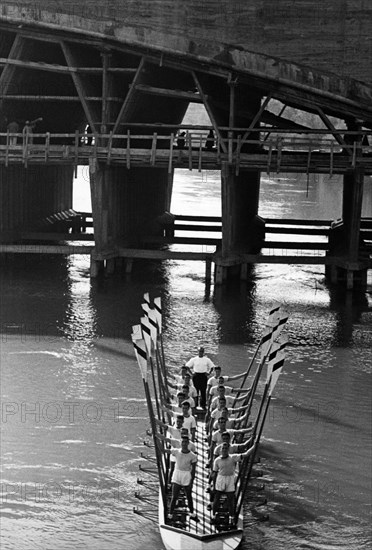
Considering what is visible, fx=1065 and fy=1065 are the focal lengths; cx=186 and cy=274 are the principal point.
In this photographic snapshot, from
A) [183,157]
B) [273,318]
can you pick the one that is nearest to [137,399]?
[273,318]

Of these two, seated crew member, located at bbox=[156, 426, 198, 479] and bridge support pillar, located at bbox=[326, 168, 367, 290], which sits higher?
bridge support pillar, located at bbox=[326, 168, 367, 290]

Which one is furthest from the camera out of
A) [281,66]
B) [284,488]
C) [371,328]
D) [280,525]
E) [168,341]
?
[281,66]

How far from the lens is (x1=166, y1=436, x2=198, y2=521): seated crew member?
15.0 metres

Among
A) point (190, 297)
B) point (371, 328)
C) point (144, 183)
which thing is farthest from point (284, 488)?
point (144, 183)

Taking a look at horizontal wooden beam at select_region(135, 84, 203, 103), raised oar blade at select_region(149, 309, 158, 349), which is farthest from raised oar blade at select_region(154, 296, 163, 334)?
horizontal wooden beam at select_region(135, 84, 203, 103)

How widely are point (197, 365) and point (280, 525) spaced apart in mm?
4588

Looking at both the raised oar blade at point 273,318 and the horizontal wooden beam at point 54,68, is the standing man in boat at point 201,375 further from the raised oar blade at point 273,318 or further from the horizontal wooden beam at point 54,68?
the horizontal wooden beam at point 54,68

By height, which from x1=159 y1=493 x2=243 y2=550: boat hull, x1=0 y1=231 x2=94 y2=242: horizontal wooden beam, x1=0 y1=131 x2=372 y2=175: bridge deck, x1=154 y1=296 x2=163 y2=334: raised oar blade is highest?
x1=0 y1=131 x2=372 y2=175: bridge deck

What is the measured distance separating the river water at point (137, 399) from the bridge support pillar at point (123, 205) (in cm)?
112

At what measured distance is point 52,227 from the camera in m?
42.1

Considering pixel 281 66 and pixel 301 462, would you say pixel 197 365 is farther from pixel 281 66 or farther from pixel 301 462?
pixel 281 66

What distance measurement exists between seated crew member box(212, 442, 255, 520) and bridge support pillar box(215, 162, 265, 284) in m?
17.8

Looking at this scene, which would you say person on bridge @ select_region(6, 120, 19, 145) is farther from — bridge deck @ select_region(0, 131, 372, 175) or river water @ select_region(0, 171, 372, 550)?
river water @ select_region(0, 171, 372, 550)

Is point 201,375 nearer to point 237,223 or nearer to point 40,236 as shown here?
point 237,223
